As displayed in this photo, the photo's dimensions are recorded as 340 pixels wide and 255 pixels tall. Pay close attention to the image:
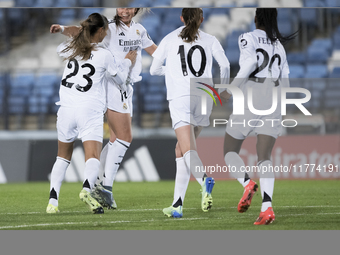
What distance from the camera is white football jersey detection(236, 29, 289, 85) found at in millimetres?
3338

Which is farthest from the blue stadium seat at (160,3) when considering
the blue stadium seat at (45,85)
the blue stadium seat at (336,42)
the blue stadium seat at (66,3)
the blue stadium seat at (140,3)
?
the blue stadium seat at (336,42)

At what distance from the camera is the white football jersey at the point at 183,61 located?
3.49 meters

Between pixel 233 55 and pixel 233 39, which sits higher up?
pixel 233 39

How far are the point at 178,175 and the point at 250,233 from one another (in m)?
0.70

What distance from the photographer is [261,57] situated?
3338 mm

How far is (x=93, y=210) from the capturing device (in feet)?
11.7

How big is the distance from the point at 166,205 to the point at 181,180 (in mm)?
749

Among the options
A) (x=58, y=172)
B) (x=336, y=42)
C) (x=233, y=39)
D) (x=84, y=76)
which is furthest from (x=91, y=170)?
(x=336, y=42)

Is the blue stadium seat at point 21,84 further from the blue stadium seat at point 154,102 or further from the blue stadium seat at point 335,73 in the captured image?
the blue stadium seat at point 335,73

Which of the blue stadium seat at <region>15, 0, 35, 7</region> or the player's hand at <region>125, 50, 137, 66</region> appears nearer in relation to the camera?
the blue stadium seat at <region>15, 0, 35, 7</region>

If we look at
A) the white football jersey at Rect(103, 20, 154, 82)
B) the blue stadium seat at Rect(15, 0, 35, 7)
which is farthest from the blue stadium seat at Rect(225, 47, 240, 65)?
the blue stadium seat at Rect(15, 0, 35, 7)

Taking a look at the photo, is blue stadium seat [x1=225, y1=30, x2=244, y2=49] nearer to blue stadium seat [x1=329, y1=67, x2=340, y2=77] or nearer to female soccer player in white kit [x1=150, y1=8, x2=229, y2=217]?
blue stadium seat [x1=329, y1=67, x2=340, y2=77]

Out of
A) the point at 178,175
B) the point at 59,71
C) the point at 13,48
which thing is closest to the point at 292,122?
the point at 178,175

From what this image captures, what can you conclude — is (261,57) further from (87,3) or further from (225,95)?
(87,3)
